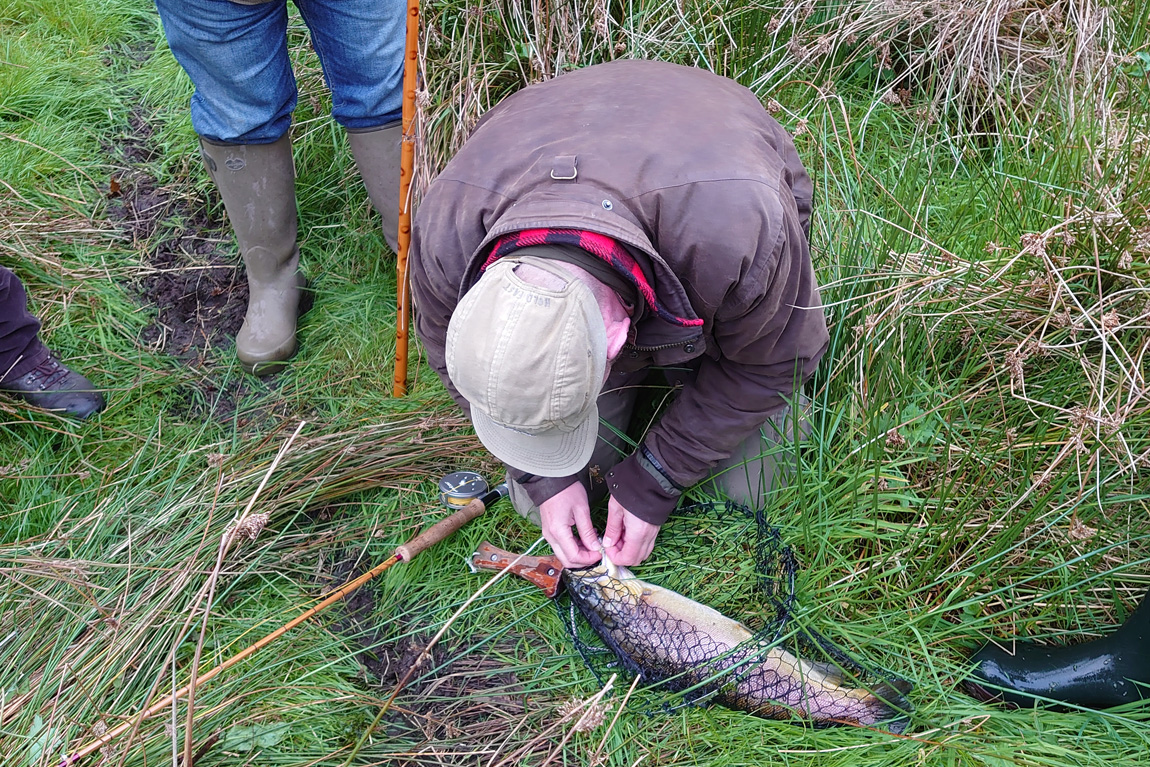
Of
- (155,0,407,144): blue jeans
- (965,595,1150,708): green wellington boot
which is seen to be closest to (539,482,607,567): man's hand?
(965,595,1150,708): green wellington boot

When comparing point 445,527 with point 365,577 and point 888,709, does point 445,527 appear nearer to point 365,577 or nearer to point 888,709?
point 365,577

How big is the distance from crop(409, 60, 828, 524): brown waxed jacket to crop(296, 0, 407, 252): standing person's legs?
0.72 meters

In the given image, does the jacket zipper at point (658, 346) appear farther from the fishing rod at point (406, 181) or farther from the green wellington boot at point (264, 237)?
the green wellington boot at point (264, 237)

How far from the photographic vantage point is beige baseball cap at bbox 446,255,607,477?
5.07 ft

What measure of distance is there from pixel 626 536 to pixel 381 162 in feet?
5.17

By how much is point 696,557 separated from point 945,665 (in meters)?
0.71

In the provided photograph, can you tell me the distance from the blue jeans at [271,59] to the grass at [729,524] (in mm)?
240

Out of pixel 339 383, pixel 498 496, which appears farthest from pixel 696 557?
pixel 339 383

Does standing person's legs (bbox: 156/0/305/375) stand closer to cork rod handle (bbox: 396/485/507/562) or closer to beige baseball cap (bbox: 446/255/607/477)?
cork rod handle (bbox: 396/485/507/562)

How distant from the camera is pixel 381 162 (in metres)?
2.91

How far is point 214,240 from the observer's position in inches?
139

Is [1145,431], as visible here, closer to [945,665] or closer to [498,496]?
[945,665]

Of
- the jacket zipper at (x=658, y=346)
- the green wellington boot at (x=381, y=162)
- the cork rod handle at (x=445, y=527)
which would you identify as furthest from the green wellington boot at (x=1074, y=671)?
the green wellington boot at (x=381, y=162)

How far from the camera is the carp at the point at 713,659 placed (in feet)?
6.82
